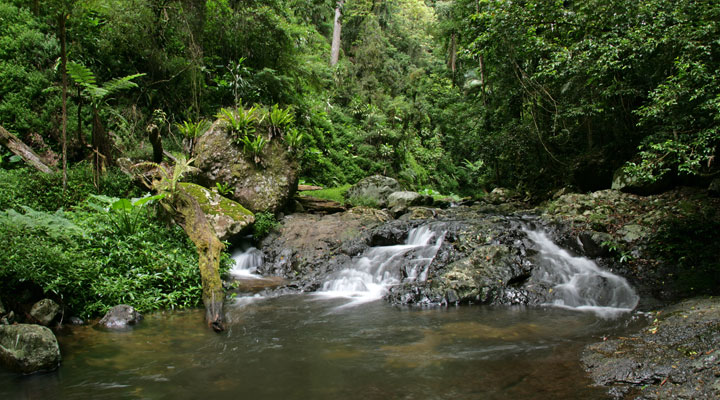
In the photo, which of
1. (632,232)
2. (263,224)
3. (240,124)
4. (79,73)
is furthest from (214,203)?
(632,232)

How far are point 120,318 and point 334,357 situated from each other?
126 inches

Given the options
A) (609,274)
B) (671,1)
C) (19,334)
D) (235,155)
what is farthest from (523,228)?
(19,334)

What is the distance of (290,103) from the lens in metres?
15.6

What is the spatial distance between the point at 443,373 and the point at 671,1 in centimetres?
780

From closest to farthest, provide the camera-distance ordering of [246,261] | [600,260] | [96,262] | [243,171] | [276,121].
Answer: [96,262], [600,260], [246,261], [243,171], [276,121]

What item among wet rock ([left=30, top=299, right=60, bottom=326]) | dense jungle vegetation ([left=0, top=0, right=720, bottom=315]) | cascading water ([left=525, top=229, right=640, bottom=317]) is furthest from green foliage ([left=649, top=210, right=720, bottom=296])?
wet rock ([left=30, top=299, right=60, bottom=326])

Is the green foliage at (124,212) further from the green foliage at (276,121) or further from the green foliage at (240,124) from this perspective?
the green foliage at (276,121)

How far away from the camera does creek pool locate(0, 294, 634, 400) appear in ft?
11.5

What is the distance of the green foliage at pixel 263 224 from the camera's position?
979 cm

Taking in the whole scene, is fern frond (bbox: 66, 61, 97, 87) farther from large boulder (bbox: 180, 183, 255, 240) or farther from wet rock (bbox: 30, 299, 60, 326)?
wet rock (bbox: 30, 299, 60, 326)

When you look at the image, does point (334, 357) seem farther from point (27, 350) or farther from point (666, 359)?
point (666, 359)

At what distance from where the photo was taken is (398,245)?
30.7 ft

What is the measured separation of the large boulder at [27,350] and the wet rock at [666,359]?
209 inches

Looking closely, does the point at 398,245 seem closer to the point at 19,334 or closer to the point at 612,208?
the point at 612,208
